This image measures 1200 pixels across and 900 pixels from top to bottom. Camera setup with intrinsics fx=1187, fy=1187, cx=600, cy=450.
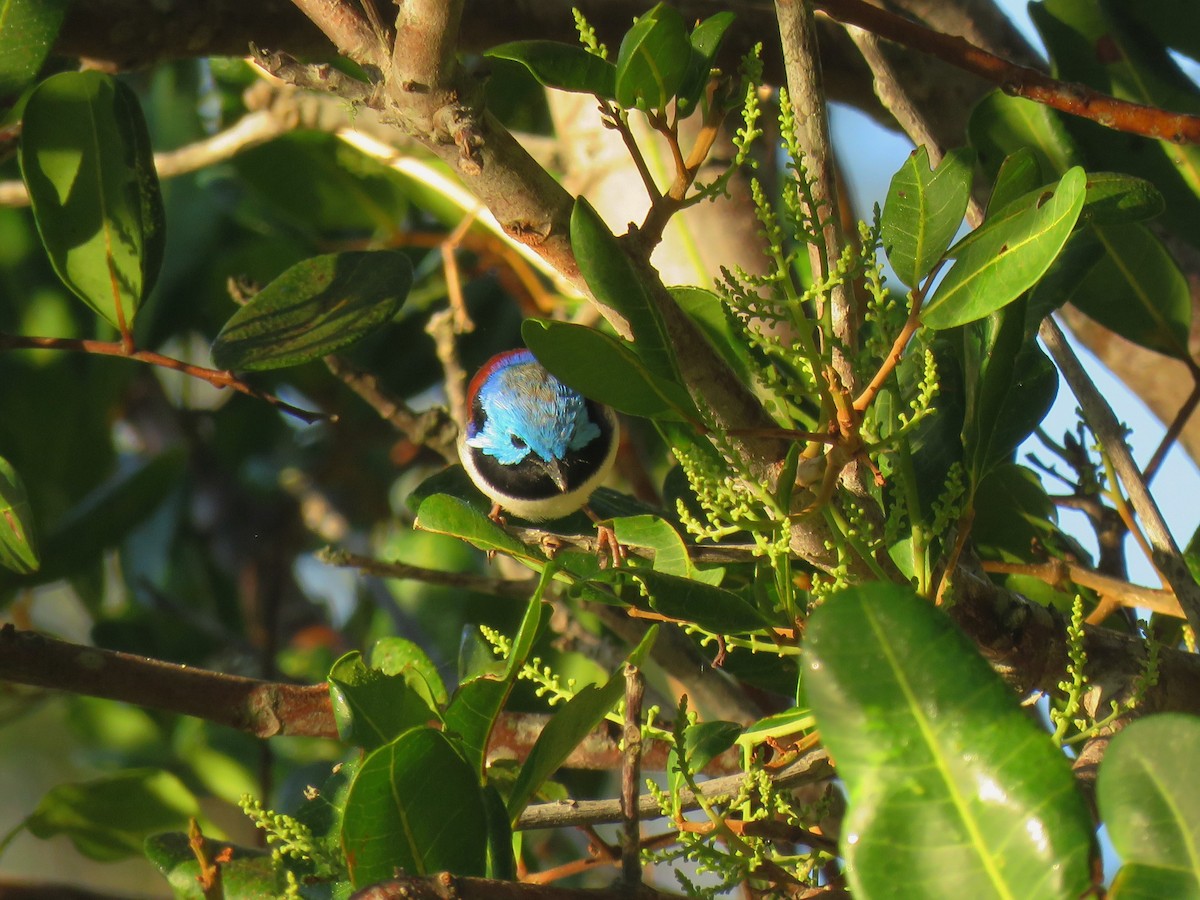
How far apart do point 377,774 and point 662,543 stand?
0.38 m

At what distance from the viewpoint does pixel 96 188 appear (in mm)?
1468

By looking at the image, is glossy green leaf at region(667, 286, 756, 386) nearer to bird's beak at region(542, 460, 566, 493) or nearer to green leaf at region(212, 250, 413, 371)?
green leaf at region(212, 250, 413, 371)

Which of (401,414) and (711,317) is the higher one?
(711,317)

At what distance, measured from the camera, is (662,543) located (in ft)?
3.82

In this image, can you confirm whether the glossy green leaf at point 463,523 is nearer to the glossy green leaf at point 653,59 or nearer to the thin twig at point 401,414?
the glossy green leaf at point 653,59

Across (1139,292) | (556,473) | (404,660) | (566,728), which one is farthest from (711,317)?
(556,473)

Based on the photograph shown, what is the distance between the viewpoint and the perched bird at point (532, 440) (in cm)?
210

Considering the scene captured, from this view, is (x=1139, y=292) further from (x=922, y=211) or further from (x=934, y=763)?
(x=934, y=763)

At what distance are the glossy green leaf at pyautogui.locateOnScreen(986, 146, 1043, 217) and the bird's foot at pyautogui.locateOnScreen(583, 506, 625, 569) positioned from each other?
494 mm

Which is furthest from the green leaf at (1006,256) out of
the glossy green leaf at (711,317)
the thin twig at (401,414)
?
the thin twig at (401,414)

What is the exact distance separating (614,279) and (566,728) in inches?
15.1

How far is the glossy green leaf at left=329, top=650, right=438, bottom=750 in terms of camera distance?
1.15 m

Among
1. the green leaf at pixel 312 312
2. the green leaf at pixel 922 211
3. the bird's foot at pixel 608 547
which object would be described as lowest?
the bird's foot at pixel 608 547

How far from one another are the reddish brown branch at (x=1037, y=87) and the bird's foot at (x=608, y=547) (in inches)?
22.1
